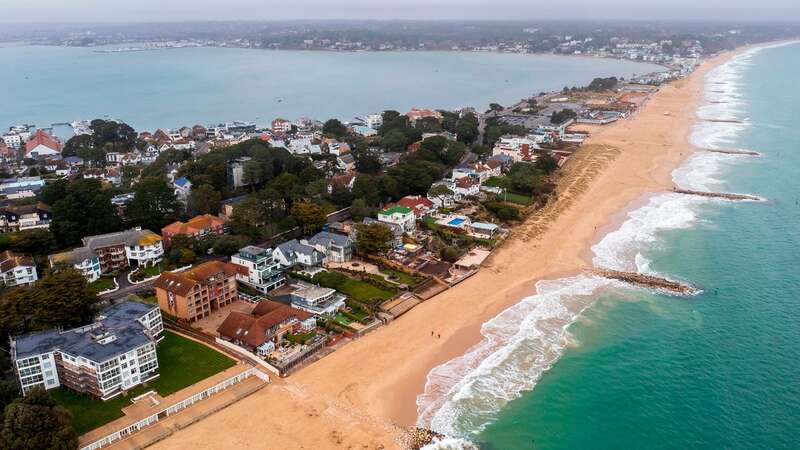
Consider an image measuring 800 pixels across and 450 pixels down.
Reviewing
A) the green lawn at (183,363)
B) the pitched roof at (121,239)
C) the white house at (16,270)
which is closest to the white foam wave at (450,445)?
the green lawn at (183,363)

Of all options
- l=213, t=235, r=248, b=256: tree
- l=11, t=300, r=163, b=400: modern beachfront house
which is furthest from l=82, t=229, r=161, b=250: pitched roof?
l=11, t=300, r=163, b=400: modern beachfront house

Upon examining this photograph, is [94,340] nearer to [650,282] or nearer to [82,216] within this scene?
[82,216]

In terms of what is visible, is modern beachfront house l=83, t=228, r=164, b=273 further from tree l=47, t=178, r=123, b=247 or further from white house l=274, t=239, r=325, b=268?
white house l=274, t=239, r=325, b=268

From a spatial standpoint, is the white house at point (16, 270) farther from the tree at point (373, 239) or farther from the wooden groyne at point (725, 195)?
the wooden groyne at point (725, 195)

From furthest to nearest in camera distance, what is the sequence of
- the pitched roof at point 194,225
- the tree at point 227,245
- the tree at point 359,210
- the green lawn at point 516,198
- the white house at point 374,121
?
the white house at point 374,121 < the green lawn at point 516,198 < the tree at point 359,210 < the pitched roof at point 194,225 < the tree at point 227,245

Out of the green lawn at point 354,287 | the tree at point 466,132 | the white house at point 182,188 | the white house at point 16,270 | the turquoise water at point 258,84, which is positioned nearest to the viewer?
the white house at point 16,270
